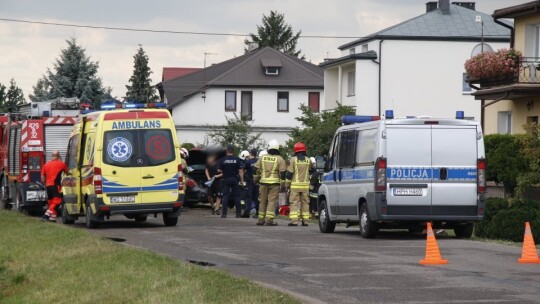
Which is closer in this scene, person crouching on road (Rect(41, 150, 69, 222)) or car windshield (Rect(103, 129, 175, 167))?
car windshield (Rect(103, 129, 175, 167))

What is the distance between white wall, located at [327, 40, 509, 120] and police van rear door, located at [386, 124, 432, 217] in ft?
135

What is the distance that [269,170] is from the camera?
2686 centimetres

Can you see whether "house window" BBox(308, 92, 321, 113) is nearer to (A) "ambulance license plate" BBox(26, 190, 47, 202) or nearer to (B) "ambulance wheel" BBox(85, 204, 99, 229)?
(A) "ambulance license plate" BBox(26, 190, 47, 202)

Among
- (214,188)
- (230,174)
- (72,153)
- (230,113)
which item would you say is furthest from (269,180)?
(230,113)

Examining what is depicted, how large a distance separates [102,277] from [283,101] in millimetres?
72003

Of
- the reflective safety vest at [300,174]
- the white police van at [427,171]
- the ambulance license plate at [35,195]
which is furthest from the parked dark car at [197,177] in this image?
the white police van at [427,171]

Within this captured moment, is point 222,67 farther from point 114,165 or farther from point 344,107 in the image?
point 114,165

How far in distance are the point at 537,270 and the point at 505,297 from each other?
10.7 feet

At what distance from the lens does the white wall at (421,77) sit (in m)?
62.8

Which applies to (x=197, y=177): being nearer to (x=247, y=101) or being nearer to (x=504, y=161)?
(x=504, y=161)

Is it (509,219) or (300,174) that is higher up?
(300,174)

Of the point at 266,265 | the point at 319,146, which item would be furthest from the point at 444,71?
the point at 266,265

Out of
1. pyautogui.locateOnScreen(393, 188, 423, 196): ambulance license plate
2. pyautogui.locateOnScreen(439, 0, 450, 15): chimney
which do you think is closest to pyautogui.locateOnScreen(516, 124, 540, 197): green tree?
pyautogui.locateOnScreen(393, 188, 423, 196): ambulance license plate

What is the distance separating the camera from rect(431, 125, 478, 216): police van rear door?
2127 centimetres
